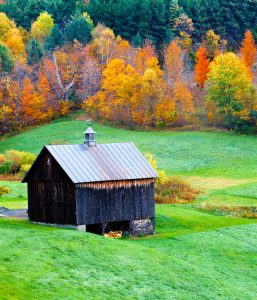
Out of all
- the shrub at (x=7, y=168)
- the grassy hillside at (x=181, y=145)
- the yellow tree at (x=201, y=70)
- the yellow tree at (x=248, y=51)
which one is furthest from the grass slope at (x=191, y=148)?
the yellow tree at (x=248, y=51)

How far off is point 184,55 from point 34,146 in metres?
36.5

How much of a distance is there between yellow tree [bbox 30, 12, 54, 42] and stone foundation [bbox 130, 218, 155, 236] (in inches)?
3767

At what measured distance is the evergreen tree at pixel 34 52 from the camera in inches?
4946

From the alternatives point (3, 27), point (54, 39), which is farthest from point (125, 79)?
point (3, 27)

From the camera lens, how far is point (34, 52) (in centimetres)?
12625

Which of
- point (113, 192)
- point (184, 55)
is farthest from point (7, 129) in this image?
point (113, 192)

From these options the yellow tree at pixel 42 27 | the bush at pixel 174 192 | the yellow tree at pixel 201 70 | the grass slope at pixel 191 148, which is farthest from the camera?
the yellow tree at pixel 42 27

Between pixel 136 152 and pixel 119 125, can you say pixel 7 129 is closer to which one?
pixel 119 125

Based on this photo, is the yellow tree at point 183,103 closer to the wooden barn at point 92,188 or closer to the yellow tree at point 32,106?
the yellow tree at point 32,106

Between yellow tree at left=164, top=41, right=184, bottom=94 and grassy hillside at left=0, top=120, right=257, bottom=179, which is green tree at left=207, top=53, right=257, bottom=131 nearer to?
grassy hillside at left=0, top=120, right=257, bottom=179

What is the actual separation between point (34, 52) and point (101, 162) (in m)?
79.5

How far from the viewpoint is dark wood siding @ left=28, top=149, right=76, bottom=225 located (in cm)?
4759

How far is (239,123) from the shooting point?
100625 mm

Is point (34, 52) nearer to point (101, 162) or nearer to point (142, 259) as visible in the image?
point (101, 162)
